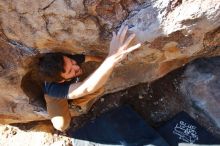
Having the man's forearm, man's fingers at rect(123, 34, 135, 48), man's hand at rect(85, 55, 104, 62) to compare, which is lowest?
the man's forearm

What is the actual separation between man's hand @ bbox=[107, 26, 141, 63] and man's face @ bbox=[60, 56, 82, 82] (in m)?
0.32

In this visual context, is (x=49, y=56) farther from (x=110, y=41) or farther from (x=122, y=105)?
(x=122, y=105)

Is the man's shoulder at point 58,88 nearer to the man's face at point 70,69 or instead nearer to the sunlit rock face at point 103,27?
the man's face at point 70,69

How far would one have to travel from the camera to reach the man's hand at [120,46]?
1832 millimetres

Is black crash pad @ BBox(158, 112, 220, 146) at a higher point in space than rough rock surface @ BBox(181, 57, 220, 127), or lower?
lower

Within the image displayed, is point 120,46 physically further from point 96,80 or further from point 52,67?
point 52,67

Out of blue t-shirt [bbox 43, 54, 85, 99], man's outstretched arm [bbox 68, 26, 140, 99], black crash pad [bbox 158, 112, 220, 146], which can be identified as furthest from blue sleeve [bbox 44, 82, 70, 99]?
black crash pad [bbox 158, 112, 220, 146]

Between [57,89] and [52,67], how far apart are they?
0.66 ft

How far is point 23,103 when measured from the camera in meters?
2.70

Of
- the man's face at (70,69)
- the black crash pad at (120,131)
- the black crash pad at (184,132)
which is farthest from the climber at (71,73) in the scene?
the black crash pad at (184,132)

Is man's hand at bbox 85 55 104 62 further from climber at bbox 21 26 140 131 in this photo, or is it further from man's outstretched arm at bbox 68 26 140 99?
man's outstretched arm at bbox 68 26 140 99

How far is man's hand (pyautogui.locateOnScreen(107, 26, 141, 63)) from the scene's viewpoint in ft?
6.01

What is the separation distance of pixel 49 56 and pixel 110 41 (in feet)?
1.15

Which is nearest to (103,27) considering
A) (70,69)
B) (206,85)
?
(70,69)
